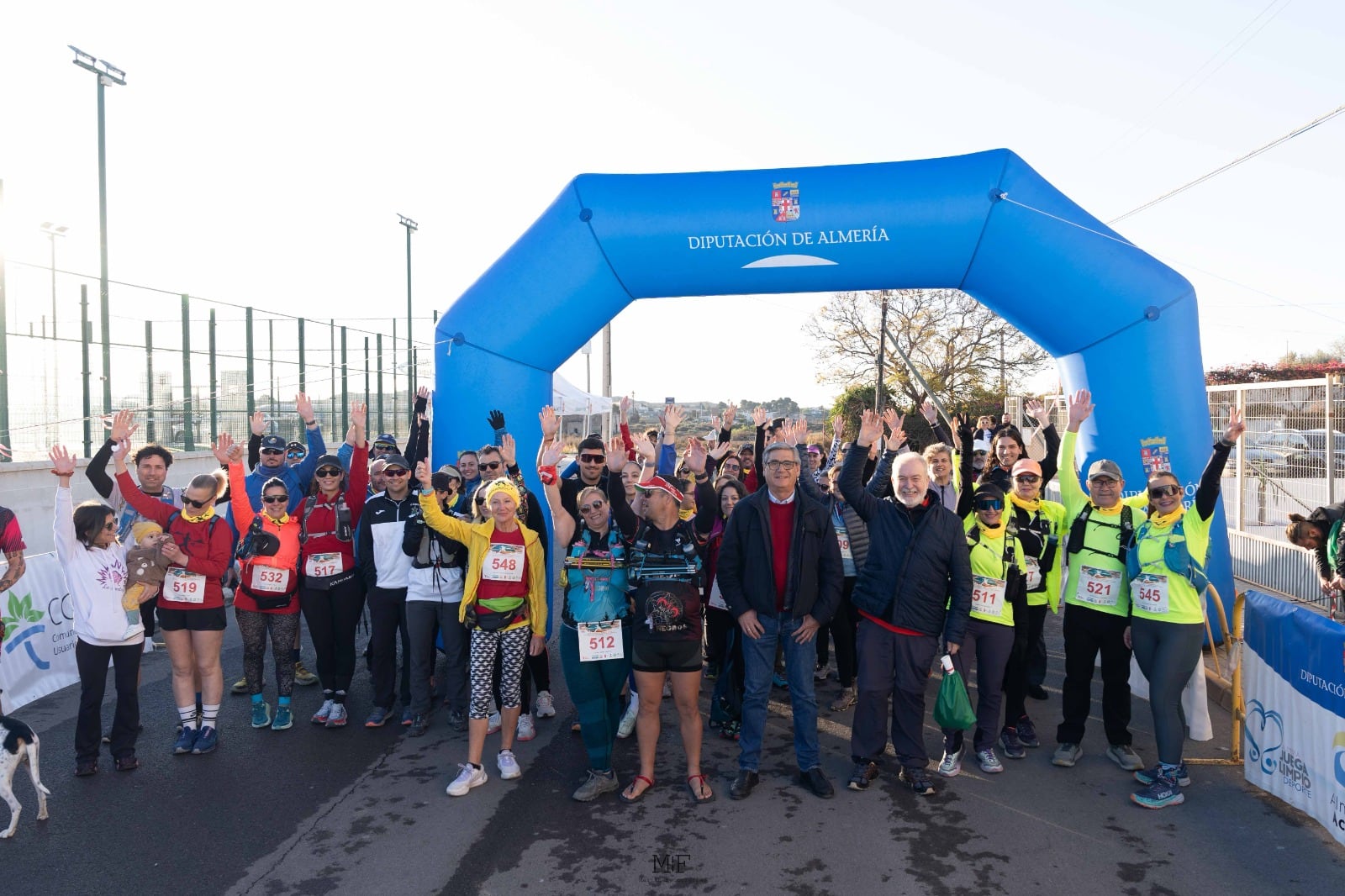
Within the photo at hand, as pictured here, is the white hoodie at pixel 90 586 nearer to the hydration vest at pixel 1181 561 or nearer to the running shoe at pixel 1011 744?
the running shoe at pixel 1011 744

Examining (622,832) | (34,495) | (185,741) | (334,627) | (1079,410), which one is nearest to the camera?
(622,832)

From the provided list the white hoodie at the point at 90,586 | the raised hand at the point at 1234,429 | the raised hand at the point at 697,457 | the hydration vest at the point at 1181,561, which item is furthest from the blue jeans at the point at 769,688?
the white hoodie at the point at 90,586

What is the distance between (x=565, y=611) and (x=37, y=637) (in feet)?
14.3

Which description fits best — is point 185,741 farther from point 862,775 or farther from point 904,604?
point 904,604

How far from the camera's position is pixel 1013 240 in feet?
23.0

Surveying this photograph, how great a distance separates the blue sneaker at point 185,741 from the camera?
5.03m

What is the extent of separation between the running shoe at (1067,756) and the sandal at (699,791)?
6.40 feet

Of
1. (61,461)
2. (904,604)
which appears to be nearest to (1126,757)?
(904,604)

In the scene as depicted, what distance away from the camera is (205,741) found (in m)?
5.07

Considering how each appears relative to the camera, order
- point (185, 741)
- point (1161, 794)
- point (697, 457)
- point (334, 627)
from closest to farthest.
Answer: point (1161, 794) → point (185, 741) → point (334, 627) → point (697, 457)

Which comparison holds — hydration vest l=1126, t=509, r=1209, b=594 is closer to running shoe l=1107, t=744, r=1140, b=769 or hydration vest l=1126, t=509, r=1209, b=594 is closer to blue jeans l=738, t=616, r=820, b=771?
running shoe l=1107, t=744, r=1140, b=769

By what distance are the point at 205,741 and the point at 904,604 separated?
4001mm

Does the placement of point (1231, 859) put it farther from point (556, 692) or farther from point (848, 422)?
point (848, 422)

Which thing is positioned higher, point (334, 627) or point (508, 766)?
point (334, 627)
